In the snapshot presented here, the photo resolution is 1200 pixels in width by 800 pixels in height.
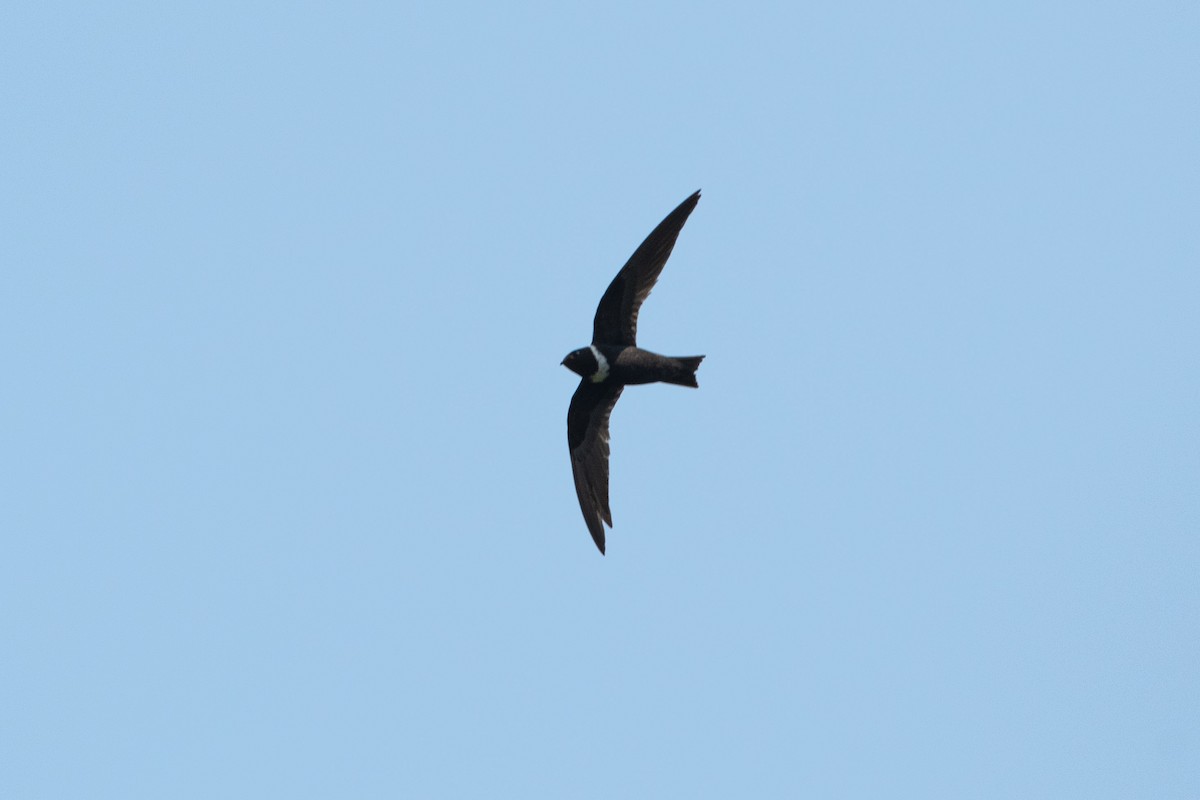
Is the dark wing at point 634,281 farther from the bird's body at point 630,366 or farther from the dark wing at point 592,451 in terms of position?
the dark wing at point 592,451

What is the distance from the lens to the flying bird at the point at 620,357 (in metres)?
18.7

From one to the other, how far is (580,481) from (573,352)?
1.97 m

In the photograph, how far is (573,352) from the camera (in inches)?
749

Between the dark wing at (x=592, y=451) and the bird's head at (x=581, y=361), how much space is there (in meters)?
0.62

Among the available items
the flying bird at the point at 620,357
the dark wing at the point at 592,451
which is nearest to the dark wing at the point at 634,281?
the flying bird at the point at 620,357

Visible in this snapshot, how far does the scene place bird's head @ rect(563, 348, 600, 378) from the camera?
18984 millimetres

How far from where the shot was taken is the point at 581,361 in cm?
1903

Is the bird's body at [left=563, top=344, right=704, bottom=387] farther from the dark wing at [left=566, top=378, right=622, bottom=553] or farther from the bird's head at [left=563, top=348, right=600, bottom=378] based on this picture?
the dark wing at [left=566, top=378, right=622, bottom=553]

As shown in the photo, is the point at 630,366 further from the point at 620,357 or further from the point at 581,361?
the point at 581,361

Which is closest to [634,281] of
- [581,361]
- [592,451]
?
[581,361]

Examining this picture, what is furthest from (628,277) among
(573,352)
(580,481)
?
(580,481)

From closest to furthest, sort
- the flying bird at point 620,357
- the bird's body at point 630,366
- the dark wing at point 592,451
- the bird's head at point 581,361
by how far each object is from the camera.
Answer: the bird's body at point 630,366, the flying bird at point 620,357, the bird's head at point 581,361, the dark wing at point 592,451

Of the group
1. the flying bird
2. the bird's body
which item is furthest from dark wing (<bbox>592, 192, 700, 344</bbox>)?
the bird's body

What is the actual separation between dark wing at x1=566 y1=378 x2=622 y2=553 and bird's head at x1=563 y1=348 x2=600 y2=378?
62 cm
